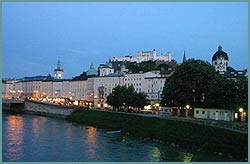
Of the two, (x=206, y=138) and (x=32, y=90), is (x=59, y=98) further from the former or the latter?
(x=206, y=138)

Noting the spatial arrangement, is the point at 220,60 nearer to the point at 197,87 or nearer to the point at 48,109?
the point at 48,109

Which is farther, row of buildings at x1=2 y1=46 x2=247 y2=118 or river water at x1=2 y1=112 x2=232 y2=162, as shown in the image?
row of buildings at x1=2 y1=46 x2=247 y2=118

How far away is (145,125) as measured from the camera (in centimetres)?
4069

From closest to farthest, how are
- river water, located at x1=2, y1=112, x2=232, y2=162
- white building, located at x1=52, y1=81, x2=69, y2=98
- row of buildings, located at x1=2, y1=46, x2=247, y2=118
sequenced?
1. river water, located at x1=2, y1=112, x2=232, y2=162
2. row of buildings, located at x1=2, y1=46, x2=247, y2=118
3. white building, located at x1=52, y1=81, x2=69, y2=98

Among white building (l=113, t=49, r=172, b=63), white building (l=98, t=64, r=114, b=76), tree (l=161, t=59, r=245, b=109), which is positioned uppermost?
white building (l=113, t=49, r=172, b=63)

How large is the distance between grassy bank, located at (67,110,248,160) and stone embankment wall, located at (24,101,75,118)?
42.6ft

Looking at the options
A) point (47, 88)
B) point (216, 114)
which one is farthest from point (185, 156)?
point (47, 88)

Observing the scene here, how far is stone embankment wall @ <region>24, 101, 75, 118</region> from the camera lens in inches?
2565

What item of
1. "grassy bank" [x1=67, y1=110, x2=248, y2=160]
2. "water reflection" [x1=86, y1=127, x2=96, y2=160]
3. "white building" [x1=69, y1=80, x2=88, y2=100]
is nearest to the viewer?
"water reflection" [x1=86, y1=127, x2=96, y2=160]

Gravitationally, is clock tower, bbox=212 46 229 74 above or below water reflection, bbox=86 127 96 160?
above

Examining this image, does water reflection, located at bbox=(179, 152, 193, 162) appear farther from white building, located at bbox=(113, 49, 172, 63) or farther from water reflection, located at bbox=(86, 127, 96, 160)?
white building, located at bbox=(113, 49, 172, 63)

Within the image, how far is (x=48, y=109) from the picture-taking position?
71.6 metres

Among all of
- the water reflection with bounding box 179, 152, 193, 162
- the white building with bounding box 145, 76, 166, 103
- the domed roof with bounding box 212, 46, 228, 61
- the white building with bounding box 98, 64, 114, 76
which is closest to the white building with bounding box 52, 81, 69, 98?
the white building with bounding box 98, 64, 114, 76

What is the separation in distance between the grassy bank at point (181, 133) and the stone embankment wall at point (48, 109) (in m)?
13.0
